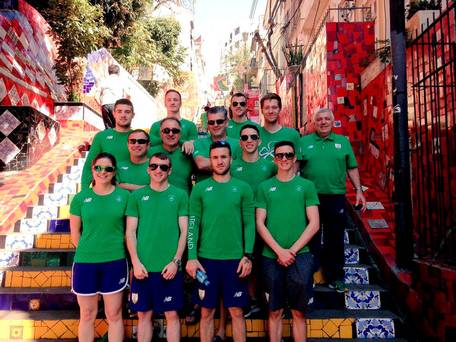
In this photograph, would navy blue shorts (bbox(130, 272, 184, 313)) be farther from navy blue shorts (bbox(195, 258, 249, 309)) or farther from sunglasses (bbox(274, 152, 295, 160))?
sunglasses (bbox(274, 152, 295, 160))

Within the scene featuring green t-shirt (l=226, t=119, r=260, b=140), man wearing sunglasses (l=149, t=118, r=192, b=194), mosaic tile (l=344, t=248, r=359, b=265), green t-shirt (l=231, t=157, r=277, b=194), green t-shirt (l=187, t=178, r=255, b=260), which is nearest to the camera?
green t-shirt (l=187, t=178, r=255, b=260)

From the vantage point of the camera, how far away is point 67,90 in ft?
37.9

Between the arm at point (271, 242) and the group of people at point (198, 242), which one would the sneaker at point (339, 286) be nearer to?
the group of people at point (198, 242)

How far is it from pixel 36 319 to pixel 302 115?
9737 millimetres

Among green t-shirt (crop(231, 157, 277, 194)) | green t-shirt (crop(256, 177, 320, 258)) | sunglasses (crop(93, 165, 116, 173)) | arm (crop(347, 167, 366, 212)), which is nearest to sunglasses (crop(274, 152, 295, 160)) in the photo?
green t-shirt (crop(256, 177, 320, 258))

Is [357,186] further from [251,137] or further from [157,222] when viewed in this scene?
[157,222]

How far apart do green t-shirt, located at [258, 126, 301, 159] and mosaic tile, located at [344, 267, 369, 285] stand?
1.55m

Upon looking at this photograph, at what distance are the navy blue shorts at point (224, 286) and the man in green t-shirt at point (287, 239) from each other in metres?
0.26

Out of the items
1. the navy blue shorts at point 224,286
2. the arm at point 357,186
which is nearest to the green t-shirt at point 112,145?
the navy blue shorts at point 224,286

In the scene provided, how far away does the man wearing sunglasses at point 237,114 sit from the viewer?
4.46m

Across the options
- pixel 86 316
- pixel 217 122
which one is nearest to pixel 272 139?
pixel 217 122

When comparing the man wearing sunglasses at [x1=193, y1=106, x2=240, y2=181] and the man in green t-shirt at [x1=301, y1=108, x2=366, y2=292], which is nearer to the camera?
the man wearing sunglasses at [x1=193, y1=106, x2=240, y2=181]

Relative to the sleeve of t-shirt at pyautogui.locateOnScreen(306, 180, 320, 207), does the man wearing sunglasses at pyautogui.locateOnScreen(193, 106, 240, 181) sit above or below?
above

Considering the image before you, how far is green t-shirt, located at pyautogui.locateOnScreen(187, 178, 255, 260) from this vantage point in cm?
331
